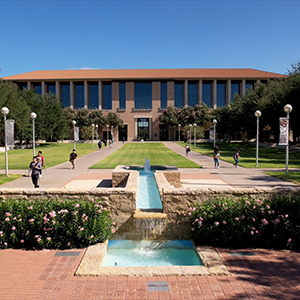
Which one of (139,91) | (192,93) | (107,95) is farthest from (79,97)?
(192,93)

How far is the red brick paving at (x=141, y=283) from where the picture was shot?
444 centimetres

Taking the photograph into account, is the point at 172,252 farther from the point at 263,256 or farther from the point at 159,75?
the point at 159,75

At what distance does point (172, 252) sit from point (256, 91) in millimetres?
57186

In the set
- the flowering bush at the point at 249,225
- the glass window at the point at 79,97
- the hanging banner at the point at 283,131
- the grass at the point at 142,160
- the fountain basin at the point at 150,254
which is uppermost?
the glass window at the point at 79,97

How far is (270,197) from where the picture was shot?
7.14 metres

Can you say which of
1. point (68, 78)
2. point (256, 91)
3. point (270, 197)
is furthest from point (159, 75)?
point (270, 197)

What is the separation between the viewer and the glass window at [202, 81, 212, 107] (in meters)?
84.9

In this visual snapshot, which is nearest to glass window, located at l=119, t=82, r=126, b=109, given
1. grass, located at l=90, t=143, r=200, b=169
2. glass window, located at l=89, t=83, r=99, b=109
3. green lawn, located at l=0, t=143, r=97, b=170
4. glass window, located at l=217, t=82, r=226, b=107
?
glass window, located at l=89, t=83, r=99, b=109

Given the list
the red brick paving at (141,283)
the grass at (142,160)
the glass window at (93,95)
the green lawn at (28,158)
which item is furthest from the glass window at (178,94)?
the red brick paving at (141,283)

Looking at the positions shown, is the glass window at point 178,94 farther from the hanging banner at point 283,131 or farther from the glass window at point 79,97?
the hanging banner at point 283,131

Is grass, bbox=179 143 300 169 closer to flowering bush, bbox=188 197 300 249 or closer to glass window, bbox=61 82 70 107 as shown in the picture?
flowering bush, bbox=188 197 300 249

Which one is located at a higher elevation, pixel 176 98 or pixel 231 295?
pixel 176 98

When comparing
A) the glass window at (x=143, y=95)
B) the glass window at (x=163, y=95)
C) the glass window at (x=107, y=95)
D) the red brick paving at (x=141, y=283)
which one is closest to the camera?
the red brick paving at (x=141, y=283)

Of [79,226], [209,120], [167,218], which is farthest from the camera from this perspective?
[209,120]
